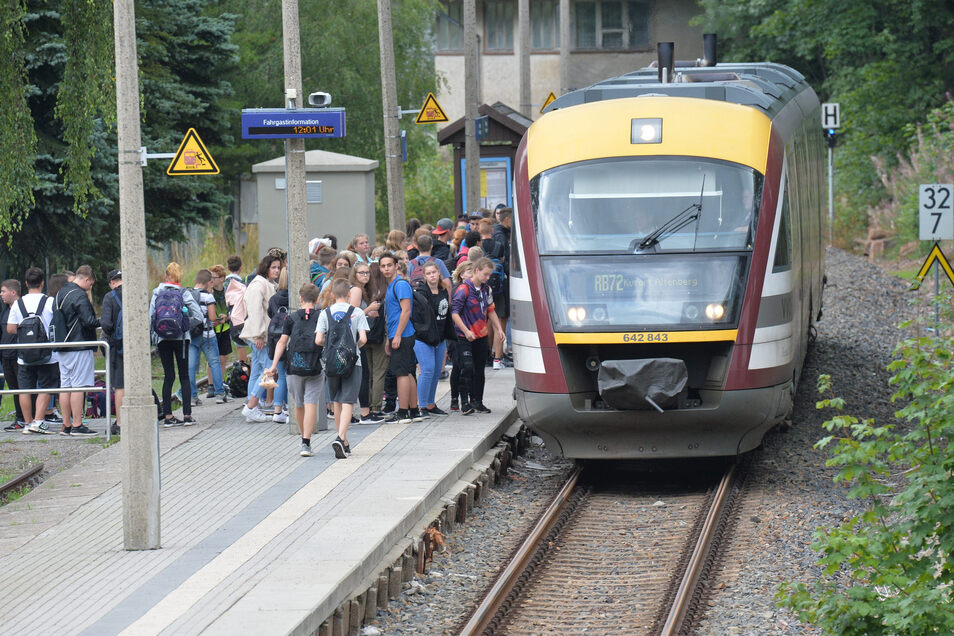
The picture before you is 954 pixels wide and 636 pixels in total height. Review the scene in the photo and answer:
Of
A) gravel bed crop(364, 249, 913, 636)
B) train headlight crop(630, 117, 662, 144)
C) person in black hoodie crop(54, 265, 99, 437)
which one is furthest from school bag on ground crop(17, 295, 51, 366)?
train headlight crop(630, 117, 662, 144)

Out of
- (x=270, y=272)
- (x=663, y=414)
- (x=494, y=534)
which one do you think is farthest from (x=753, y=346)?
(x=270, y=272)

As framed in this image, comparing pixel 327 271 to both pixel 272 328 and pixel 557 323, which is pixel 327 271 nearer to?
pixel 272 328

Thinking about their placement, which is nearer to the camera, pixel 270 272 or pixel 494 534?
pixel 494 534

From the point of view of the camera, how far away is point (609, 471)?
1361cm

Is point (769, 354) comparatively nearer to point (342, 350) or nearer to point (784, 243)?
point (784, 243)

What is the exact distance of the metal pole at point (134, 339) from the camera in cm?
927

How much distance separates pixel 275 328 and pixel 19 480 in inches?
109

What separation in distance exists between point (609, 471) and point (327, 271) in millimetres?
3727

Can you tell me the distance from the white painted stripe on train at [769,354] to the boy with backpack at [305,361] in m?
3.70

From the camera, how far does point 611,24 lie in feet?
162

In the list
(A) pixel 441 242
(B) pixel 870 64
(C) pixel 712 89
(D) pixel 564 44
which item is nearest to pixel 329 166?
(A) pixel 441 242

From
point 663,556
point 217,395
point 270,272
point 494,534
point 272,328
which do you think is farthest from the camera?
point 217,395

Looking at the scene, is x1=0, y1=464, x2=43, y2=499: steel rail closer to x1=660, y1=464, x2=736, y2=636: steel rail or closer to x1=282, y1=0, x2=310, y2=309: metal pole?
x1=282, y1=0, x2=310, y2=309: metal pole

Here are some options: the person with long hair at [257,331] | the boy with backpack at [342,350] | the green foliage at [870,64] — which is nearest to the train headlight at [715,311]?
the boy with backpack at [342,350]
